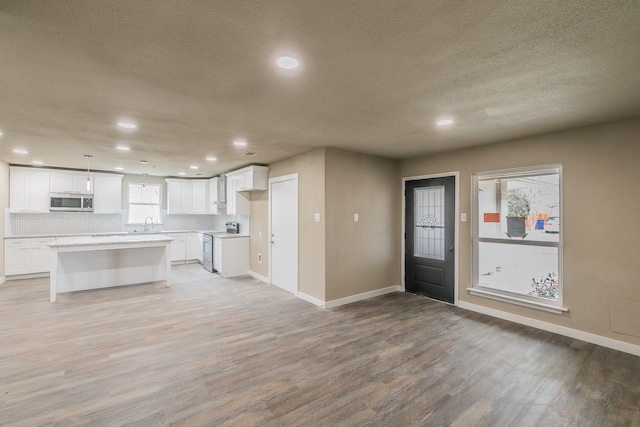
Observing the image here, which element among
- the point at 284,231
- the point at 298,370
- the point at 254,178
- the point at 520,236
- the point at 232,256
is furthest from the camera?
the point at 232,256

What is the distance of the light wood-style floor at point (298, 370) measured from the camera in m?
2.21

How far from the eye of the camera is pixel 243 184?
654cm

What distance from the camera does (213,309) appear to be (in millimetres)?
4547

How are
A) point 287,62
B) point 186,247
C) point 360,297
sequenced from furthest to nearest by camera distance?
point 186,247, point 360,297, point 287,62

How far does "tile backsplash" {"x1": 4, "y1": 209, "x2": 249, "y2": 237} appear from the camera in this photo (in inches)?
267

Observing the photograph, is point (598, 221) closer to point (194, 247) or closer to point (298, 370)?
point (298, 370)

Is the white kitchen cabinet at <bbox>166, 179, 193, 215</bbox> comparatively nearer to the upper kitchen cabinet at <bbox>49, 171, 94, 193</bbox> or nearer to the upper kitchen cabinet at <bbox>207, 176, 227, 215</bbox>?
the upper kitchen cabinet at <bbox>207, 176, 227, 215</bbox>

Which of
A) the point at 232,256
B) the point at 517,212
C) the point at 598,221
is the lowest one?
the point at 232,256

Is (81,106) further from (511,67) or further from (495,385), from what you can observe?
(495,385)

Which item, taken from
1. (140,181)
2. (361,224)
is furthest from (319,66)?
(140,181)

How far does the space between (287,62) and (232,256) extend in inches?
216

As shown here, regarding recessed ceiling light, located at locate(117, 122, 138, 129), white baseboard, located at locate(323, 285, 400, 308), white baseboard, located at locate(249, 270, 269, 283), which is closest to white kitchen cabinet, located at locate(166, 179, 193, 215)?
white baseboard, located at locate(249, 270, 269, 283)

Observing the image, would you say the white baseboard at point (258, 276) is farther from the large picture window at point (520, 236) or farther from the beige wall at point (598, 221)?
the beige wall at point (598, 221)

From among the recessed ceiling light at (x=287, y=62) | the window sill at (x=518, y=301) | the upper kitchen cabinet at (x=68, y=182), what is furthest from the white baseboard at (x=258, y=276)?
the recessed ceiling light at (x=287, y=62)
